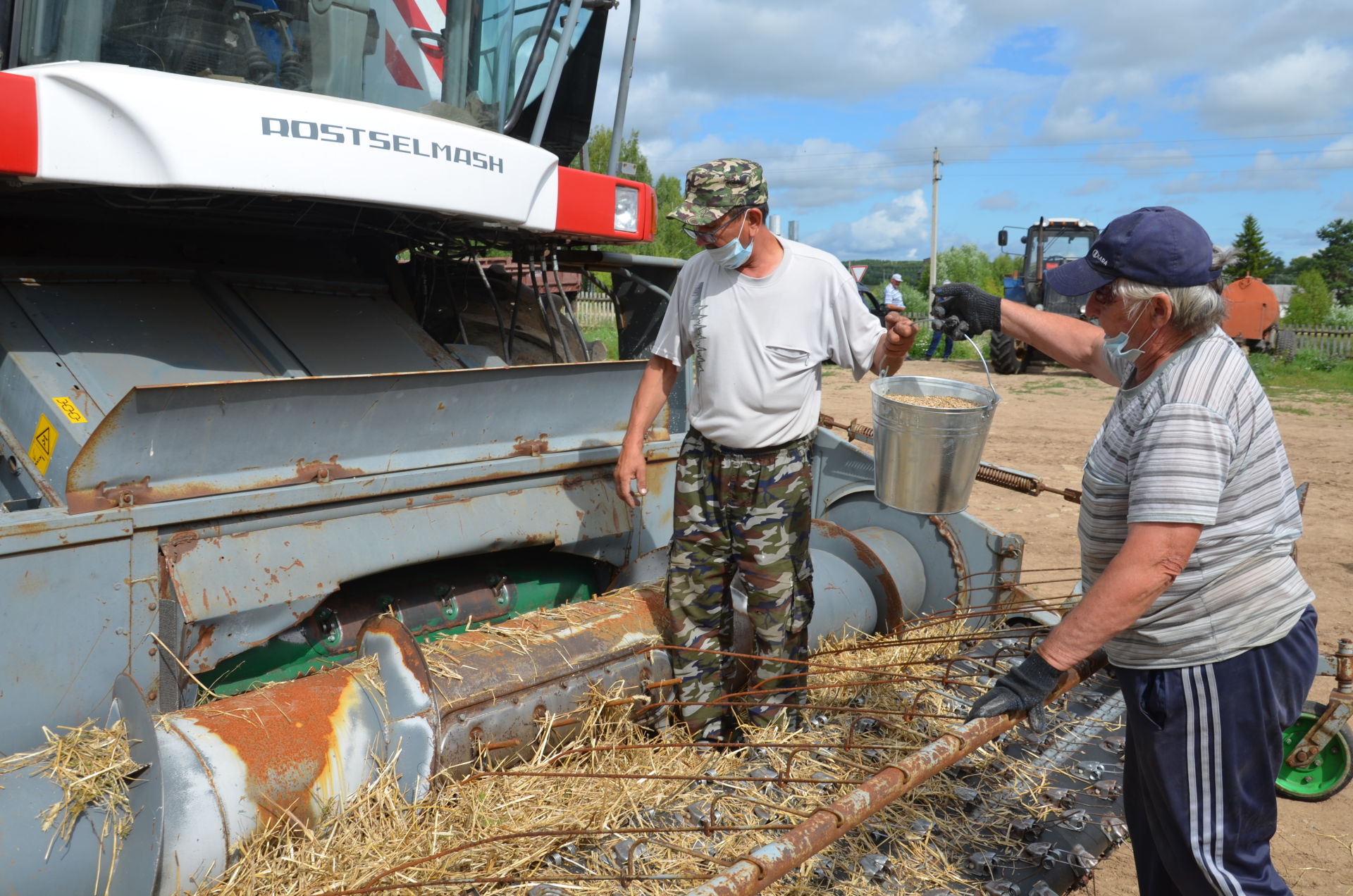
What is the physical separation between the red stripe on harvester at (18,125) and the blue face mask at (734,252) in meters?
1.95

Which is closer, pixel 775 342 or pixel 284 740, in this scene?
pixel 284 740

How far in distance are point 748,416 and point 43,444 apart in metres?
2.20

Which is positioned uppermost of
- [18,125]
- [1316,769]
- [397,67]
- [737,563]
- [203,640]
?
[397,67]

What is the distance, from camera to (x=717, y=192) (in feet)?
10.0

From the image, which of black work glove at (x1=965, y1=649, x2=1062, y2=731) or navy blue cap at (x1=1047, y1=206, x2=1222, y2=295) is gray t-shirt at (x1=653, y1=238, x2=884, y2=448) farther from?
black work glove at (x1=965, y1=649, x2=1062, y2=731)

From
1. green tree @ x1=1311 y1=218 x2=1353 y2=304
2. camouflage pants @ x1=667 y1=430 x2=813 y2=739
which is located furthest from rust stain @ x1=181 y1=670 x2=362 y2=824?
green tree @ x1=1311 y1=218 x2=1353 y2=304

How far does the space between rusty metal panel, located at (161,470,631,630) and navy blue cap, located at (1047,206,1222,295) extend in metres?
2.10

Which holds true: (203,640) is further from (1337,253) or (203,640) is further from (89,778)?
(1337,253)

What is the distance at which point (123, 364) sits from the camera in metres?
3.25

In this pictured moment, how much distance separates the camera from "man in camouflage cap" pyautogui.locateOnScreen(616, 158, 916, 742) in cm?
315

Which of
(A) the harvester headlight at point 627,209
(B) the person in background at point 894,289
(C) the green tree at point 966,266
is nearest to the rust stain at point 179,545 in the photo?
(A) the harvester headlight at point 627,209

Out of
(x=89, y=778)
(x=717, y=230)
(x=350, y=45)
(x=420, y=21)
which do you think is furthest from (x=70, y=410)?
(x=717, y=230)

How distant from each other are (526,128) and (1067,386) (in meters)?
14.2

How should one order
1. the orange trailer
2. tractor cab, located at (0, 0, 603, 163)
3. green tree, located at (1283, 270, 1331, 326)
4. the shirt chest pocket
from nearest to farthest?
tractor cab, located at (0, 0, 603, 163), the shirt chest pocket, the orange trailer, green tree, located at (1283, 270, 1331, 326)
